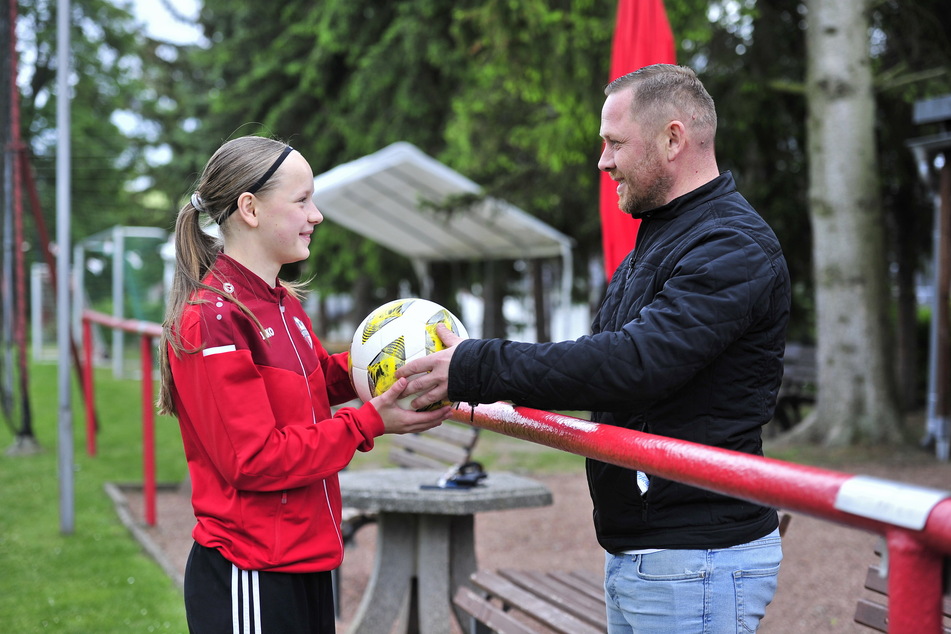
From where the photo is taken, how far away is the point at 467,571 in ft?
15.9

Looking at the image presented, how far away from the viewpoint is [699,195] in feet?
7.31

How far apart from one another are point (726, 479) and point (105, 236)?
2671 centimetres

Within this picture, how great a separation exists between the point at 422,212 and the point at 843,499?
14.5 m

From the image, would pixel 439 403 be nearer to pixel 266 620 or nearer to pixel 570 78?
pixel 266 620

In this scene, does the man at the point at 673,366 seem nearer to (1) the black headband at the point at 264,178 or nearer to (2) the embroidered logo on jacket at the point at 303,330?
(2) the embroidered logo on jacket at the point at 303,330

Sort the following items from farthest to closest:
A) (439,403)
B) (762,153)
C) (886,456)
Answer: (762,153)
(886,456)
(439,403)

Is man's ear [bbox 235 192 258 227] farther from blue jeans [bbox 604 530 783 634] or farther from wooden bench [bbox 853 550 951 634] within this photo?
wooden bench [bbox 853 550 951 634]

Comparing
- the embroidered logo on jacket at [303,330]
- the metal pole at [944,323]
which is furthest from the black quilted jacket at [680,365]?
the metal pole at [944,323]

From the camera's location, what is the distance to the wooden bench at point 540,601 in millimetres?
3520

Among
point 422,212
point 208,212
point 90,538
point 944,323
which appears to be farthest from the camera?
point 422,212

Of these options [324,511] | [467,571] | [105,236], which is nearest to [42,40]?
[105,236]

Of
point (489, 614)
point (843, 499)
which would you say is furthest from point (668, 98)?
point (489, 614)

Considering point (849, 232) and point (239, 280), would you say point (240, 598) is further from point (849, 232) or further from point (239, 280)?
point (849, 232)

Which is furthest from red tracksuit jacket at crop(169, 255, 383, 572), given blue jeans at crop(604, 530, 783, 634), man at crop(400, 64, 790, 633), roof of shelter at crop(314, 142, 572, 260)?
roof of shelter at crop(314, 142, 572, 260)
